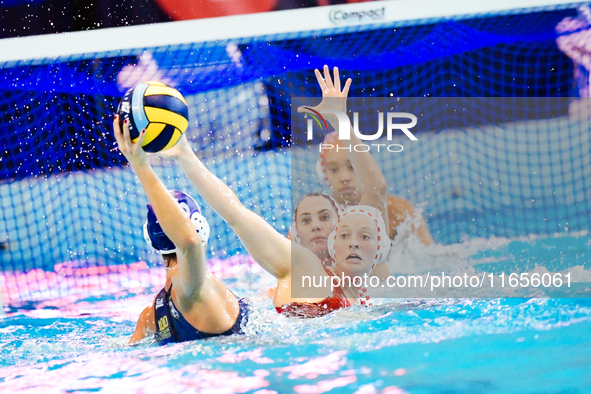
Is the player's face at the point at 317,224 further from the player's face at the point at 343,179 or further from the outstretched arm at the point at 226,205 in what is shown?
the outstretched arm at the point at 226,205

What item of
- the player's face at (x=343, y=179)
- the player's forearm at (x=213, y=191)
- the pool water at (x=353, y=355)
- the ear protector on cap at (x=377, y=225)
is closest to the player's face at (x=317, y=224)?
the ear protector on cap at (x=377, y=225)

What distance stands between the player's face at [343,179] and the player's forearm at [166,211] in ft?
4.80

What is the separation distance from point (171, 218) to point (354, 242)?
1390mm

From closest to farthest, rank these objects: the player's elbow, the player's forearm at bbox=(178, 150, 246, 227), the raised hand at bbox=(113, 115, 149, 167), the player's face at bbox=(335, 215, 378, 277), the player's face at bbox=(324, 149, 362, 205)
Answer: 1. the raised hand at bbox=(113, 115, 149, 167)
2. the player's elbow
3. the player's forearm at bbox=(178, 150, 246, 227)
4. the player's face at bbox=(335, 215, 378, 277)
5. the player's face at bbox=(324, 149, 362, 205)

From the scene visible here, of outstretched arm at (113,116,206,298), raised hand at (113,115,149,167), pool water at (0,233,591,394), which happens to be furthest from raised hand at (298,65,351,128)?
Answer: raised hand at (113,115,149,167)

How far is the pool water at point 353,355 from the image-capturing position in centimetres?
222

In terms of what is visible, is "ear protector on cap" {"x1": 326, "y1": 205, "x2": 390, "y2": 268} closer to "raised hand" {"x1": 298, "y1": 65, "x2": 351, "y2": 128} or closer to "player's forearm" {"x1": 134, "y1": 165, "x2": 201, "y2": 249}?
"raised hand" {"x1": 298, "y1": 65, "x2": 351, "y2": 128}

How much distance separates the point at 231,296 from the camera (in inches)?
103

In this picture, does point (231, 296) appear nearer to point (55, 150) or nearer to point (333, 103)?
point (333, 103)

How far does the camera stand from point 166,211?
2.11 metres

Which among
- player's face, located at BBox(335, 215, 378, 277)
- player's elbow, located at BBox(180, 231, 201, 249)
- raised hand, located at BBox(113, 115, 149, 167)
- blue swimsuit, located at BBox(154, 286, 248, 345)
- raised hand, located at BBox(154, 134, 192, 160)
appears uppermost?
A: raised hand, located at BBox(154, 134, 192, 160)

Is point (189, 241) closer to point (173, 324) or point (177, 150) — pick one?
point (173, 324)

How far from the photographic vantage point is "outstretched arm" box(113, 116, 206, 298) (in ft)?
6.68

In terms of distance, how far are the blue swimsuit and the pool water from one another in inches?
1.7
